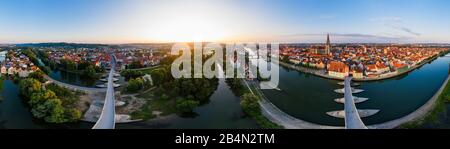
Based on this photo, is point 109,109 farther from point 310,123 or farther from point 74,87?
point 310,123

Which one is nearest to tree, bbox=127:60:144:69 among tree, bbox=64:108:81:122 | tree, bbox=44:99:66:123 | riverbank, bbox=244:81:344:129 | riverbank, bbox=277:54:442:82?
tree, bbox=64:108:81:122

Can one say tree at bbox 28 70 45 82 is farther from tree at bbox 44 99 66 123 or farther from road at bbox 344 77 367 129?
road at bbox 344 77 367 129

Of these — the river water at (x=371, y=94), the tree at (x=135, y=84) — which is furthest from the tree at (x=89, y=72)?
the river water at (x=371, y=94)

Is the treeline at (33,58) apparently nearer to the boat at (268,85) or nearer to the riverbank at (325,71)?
the boat at (268,85)

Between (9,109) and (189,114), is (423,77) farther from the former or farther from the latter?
(9,109)

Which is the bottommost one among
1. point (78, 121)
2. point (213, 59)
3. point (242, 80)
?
point (78, 121)

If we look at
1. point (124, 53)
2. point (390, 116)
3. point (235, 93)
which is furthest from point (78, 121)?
point (390, 116)

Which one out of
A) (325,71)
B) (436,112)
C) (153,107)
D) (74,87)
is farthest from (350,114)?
(74,87)
